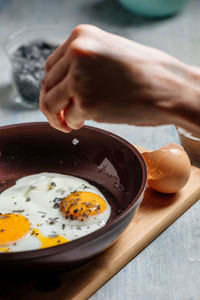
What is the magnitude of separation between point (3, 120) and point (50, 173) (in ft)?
2.21

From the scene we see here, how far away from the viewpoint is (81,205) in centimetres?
161

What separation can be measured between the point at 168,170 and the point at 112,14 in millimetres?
2231

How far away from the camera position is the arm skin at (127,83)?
45.6 inches

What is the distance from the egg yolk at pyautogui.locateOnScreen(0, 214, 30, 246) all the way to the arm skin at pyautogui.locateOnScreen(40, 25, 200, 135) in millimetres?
466

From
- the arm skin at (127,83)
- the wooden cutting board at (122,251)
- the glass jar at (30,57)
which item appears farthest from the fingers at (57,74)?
the glass jar at (30,57)

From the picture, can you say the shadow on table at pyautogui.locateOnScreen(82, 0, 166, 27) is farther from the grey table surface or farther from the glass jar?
the glass jar

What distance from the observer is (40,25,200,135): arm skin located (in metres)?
1.16

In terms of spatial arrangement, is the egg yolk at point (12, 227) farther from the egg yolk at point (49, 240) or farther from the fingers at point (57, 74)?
the fingers at point (57, 74)

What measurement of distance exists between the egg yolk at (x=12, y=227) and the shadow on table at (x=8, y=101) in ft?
3.44

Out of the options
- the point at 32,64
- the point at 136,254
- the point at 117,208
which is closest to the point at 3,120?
the point at 32,64

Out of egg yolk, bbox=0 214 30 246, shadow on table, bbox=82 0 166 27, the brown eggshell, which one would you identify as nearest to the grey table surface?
shadow on table, bbox=82 0 166 27

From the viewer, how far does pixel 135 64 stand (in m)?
1.16

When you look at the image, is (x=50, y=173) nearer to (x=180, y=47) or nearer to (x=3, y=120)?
(x=3, y=120)

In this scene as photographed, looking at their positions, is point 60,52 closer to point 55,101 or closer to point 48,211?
point 55,101
